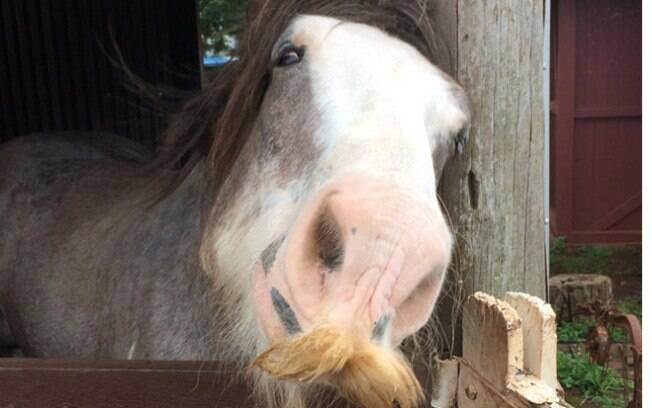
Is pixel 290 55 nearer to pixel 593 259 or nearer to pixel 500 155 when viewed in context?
pixel 500 155

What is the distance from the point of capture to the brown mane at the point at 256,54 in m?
1.49

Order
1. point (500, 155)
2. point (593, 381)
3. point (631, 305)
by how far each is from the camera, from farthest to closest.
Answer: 1. point (631, 305)
2. point (593, 381)
3. point (500, 155)

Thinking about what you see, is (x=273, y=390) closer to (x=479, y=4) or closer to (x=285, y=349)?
(x=285, y=349)

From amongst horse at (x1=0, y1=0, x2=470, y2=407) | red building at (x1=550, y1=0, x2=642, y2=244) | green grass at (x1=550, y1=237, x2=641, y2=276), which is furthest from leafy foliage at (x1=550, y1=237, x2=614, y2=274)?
horse at (x1=0, y1=0, x2=470, y2=407)

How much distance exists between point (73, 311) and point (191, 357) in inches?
28.7

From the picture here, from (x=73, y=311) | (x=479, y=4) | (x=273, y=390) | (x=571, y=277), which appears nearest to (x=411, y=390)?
(x=273, y=390)

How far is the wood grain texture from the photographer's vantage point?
4.59ft

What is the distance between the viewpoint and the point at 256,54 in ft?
5.12

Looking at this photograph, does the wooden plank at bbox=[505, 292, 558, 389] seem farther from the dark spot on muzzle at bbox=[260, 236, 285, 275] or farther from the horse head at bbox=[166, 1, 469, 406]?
the dark spot on muzzle at bbox=[260, 236, 285, 275]

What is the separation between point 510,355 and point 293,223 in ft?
1.35

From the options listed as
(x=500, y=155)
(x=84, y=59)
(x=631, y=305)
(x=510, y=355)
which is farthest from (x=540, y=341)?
(x=631, y=305)

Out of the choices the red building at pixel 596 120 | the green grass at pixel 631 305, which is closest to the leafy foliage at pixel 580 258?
the red building at pixel 596 120

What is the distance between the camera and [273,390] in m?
1.36

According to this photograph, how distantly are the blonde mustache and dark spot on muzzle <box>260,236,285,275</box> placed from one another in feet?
0.55
